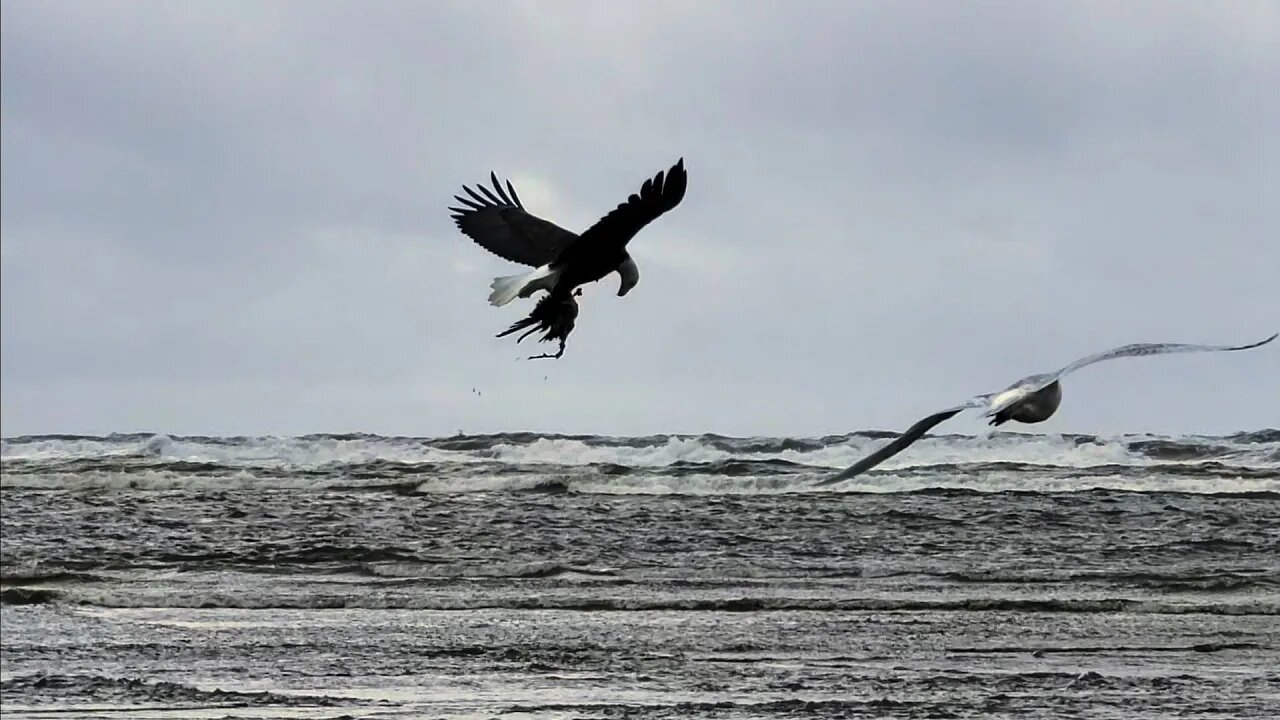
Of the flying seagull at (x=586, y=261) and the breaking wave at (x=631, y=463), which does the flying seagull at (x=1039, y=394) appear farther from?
the breaking wave at (x=631, y=463)

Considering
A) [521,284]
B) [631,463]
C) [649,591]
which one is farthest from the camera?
[631,463]

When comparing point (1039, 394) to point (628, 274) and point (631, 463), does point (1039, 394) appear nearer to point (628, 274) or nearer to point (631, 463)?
point (628, 274)

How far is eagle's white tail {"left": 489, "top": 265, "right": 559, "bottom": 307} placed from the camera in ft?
27.1

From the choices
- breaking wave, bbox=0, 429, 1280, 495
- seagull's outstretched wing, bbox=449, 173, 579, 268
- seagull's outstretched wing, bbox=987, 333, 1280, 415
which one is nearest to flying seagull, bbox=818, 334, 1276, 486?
seagull's outstretched wing, bbox=987, 333, 1280, 415

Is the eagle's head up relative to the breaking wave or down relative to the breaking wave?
up

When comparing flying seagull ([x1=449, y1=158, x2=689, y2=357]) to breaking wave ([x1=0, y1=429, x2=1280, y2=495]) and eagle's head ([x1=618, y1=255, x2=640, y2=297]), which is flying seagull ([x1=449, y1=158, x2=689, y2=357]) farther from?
breaking wave ([x1=0, y1=429, x2=1280, y2=495])

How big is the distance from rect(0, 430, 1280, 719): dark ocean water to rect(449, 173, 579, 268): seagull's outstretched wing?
2.17 m

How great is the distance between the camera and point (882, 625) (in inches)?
435

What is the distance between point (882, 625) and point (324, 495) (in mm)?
11613

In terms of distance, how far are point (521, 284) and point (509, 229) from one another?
1792mm

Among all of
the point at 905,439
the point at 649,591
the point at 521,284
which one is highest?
the point at 521,284

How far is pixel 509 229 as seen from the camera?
10.2 meters

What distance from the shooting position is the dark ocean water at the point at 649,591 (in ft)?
28.3

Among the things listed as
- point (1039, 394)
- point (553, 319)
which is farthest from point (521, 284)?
point (1039, 394)
